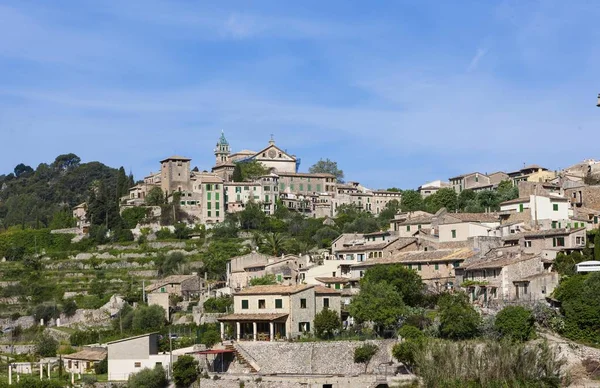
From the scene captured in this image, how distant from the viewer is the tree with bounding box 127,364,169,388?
160 ft

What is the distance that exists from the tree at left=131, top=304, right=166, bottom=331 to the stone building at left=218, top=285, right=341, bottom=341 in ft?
35.0

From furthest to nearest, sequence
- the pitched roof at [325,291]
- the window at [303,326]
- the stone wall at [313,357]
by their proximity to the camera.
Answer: the pitched roof at [325,291] → the window at [303,326] → the stone wall at [313,357]

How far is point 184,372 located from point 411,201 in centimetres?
5475

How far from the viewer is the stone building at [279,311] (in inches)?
2023

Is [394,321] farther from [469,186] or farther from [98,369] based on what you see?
[469,186]

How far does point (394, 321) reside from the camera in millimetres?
49781

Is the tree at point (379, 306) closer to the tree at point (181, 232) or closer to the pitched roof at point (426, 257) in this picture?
the pitched roof at point (426, 257)

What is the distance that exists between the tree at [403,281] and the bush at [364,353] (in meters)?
5.65

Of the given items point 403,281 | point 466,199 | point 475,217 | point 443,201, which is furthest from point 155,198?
point 403,281

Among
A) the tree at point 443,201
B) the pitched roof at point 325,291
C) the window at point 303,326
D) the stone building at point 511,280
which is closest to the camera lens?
the stone building at point 511,280

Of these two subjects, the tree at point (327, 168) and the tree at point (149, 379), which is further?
the tree at point (327, 168)

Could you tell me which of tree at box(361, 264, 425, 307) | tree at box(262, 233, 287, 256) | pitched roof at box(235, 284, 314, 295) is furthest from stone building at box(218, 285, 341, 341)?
tree at box(262, 233, 287, 256)

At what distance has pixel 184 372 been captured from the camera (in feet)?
158

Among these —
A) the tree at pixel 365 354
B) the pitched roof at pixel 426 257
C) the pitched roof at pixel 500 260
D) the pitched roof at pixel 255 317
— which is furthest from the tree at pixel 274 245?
the tree at pixel 365 354
